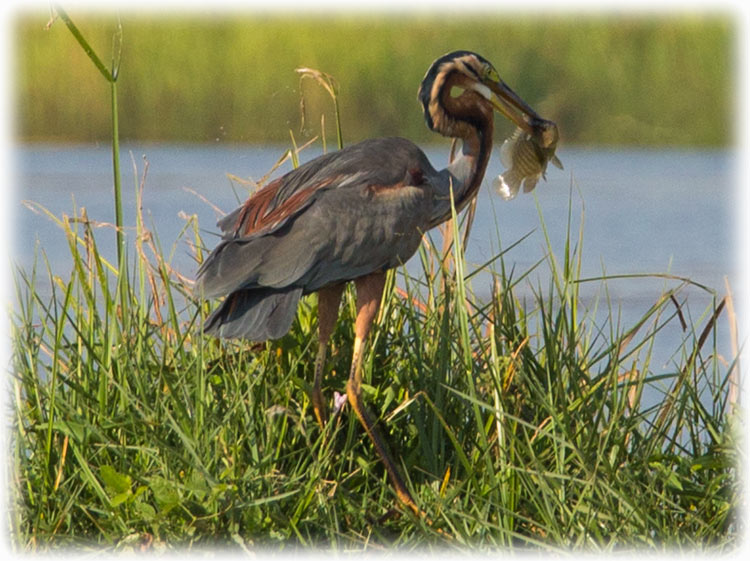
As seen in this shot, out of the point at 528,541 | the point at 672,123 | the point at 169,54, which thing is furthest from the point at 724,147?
the point at 528,541

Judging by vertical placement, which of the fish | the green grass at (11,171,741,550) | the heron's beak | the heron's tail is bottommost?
the green grass at (11,171,741,550)

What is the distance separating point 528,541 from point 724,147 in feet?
34.4

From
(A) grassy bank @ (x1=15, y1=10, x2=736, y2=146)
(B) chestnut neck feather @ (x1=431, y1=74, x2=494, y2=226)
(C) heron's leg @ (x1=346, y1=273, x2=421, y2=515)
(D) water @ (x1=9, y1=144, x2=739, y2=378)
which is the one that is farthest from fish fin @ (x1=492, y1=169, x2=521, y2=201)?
(A) grassy bank @ (x1=15, y1=10, x2=736, y2=146)

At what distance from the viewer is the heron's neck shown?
3.82m

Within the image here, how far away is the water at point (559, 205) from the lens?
7.77 meters

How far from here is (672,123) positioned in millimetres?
12328

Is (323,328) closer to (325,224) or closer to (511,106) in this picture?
(325,224)

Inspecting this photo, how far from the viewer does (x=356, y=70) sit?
10773 mm

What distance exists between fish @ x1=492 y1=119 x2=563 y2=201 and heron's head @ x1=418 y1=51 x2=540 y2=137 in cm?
3

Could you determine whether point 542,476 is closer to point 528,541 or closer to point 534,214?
point 528,541

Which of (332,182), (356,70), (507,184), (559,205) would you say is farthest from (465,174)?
(356,70)

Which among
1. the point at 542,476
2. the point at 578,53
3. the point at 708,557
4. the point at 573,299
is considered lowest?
the point at 708,557

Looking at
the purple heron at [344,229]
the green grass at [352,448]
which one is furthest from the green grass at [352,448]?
the purple heron at [344,229]

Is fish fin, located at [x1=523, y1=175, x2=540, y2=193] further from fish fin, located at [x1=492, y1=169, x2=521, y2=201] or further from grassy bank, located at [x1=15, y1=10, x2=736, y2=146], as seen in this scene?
grassy bank, located at [x1=15, y1=10, x2=736, y2=146]
